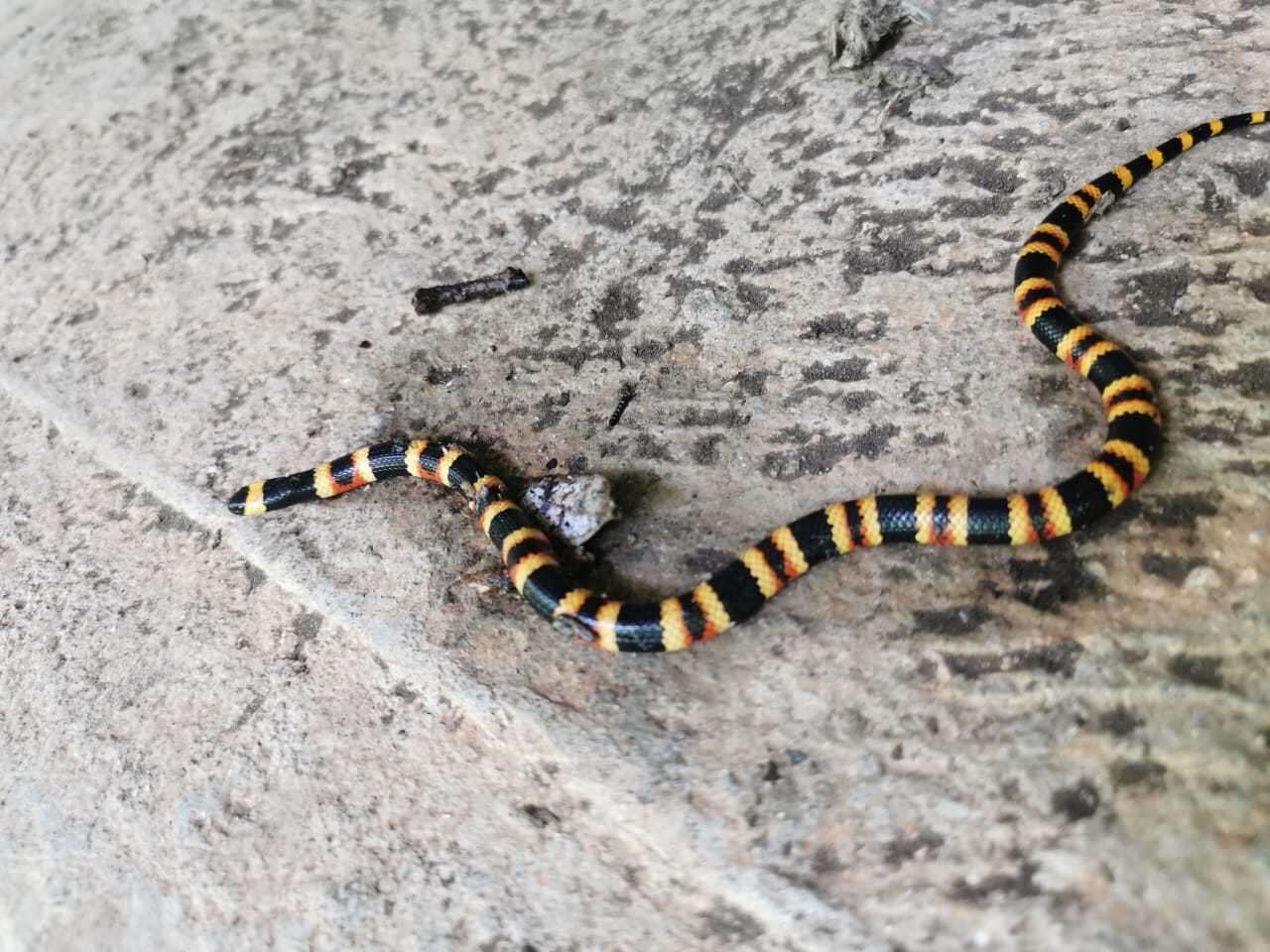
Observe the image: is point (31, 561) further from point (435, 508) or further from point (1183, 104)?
point (1183, 104)

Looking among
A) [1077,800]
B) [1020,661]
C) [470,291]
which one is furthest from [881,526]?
[470,291]

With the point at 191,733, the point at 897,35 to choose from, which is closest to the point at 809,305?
the point at 897,35

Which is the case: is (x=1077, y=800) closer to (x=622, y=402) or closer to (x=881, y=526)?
(x=881, y=526)

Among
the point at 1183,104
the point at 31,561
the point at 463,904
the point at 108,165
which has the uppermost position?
the point at 108,165

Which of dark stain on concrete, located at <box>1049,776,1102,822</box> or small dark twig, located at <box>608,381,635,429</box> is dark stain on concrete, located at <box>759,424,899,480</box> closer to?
small dark twig, located at <box>608,381,635,429</box>

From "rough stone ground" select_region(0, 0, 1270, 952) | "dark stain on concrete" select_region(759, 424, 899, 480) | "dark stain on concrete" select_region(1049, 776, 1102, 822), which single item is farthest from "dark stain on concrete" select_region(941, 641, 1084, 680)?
"dark stain on concrete" select_region(759, 424, 899, 480)
